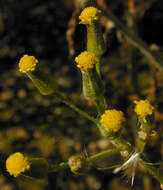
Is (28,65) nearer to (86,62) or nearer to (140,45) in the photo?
(86,62)

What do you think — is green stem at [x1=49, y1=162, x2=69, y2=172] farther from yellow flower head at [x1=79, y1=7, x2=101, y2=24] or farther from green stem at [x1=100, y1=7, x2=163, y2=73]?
green stem at [x1=100, y1=7, x2=163, y2=73]

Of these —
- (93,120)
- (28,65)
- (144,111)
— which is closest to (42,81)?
(28,65)

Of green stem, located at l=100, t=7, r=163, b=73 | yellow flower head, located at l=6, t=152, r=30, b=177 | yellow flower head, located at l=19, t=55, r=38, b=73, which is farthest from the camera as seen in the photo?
green stem, located at l=100, t=7, r=163, b=73

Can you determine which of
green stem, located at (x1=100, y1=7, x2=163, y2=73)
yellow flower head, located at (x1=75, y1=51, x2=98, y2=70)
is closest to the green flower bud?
yellow flower head, located at (x1=75, y1=51, x2=98, y2=70)

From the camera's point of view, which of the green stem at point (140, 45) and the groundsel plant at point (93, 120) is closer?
the groundsel plant at point (93, 120)

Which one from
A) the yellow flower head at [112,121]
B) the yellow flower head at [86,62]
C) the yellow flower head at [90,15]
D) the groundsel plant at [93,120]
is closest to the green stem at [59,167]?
the groundsel plant at [93,120]

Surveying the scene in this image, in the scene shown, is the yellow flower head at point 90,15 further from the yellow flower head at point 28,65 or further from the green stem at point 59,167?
the green stem at point 59,167
